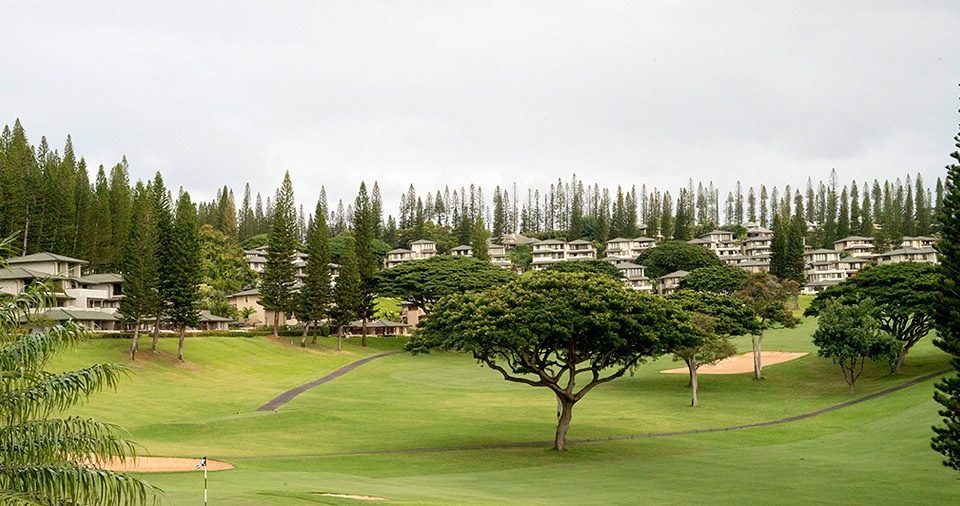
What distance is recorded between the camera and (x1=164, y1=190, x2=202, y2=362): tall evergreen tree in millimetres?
79688

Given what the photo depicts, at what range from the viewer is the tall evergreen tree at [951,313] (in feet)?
102

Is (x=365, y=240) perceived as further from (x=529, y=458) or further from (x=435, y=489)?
(x=435, y=489)

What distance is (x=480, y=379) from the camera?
261ft

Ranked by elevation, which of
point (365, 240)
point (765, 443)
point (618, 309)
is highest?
point (365, 240)

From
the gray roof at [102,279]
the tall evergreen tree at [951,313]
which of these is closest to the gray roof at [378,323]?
the gray roof at [102,279]

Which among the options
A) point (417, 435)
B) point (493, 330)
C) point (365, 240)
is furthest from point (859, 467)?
point (365, 240)

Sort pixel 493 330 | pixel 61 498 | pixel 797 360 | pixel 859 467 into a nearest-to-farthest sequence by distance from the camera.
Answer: pixel 61 498 → pixel 859 467 → pixel 493 330 → pixel 797 360

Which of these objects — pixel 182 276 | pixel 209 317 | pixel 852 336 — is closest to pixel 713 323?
pixel 852 336

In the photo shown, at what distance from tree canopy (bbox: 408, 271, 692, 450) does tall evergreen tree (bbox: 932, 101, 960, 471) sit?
40.4 feet

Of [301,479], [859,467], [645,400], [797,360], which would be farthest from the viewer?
[797,360]

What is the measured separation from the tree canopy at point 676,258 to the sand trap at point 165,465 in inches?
5330

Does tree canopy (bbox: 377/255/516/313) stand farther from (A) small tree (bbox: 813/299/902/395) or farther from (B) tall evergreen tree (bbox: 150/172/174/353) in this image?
(A) small tree (bbox: 813/299/902/395)

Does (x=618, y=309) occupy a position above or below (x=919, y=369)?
above

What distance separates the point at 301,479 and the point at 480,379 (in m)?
50.5
